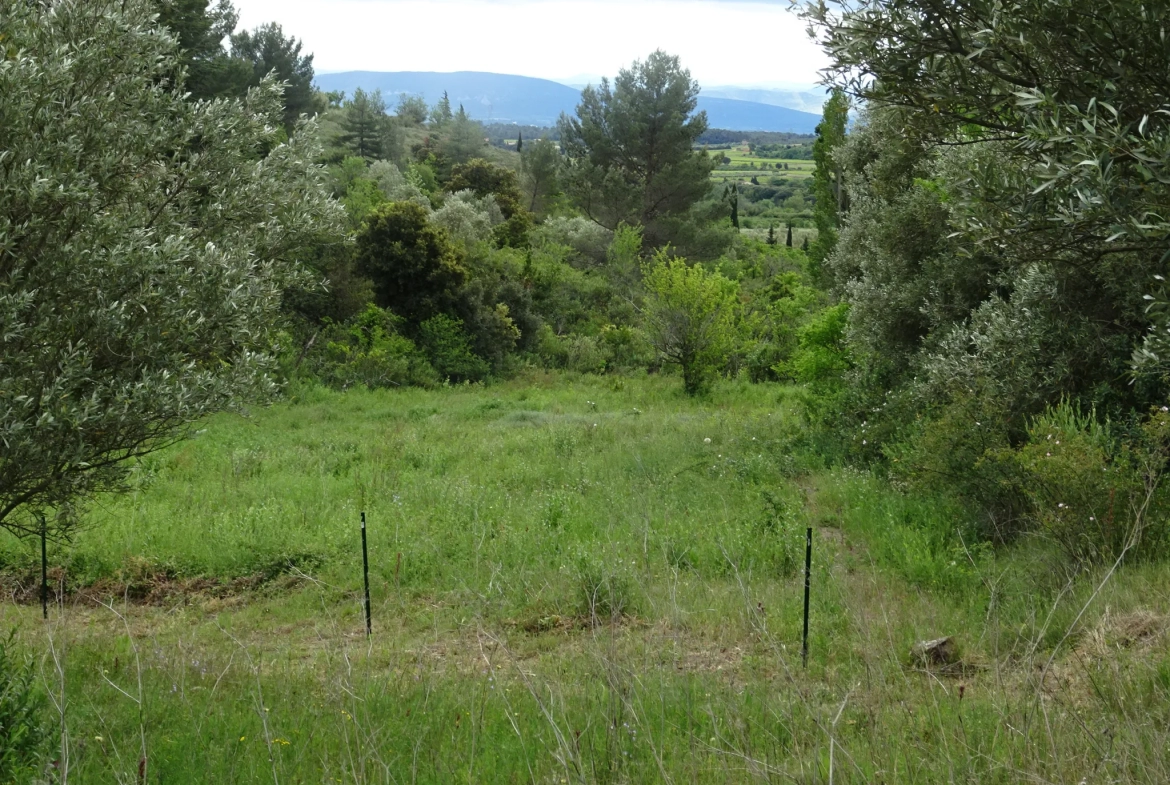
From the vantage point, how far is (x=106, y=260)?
4.93 metres

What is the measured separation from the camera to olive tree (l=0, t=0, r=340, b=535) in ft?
15.5

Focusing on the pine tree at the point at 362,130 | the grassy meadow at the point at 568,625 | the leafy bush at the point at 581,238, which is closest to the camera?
the grassy meadow at the point at 568,625

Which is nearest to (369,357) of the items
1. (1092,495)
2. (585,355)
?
(585,355)

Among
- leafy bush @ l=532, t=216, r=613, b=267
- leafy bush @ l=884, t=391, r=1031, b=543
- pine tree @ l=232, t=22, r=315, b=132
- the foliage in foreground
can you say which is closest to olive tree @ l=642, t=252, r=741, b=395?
the foliage in foreground

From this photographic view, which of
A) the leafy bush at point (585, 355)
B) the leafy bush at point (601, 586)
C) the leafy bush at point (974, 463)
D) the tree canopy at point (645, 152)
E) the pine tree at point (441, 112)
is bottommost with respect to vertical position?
the leafy bush at point (585, 355)

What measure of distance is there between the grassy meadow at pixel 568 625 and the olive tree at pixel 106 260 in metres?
1.18

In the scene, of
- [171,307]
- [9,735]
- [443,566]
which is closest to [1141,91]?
[171,307]

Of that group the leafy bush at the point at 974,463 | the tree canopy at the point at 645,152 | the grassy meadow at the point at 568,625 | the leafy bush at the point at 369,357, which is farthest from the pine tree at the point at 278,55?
the leafy bush at the point at 974,463

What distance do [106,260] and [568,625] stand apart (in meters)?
4.57

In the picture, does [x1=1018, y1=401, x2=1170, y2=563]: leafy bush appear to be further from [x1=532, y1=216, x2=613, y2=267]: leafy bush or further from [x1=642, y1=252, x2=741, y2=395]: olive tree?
[x1=532, y1=216, x2=613, y2=267]: leafy bush

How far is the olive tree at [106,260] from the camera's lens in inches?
186

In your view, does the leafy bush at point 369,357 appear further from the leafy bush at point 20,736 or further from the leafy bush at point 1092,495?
the leafy bush at point 20,736

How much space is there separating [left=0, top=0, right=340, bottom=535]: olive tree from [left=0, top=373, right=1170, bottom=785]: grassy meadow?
118 centimetres

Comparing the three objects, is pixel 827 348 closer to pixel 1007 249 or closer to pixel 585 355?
pixel 585 355
